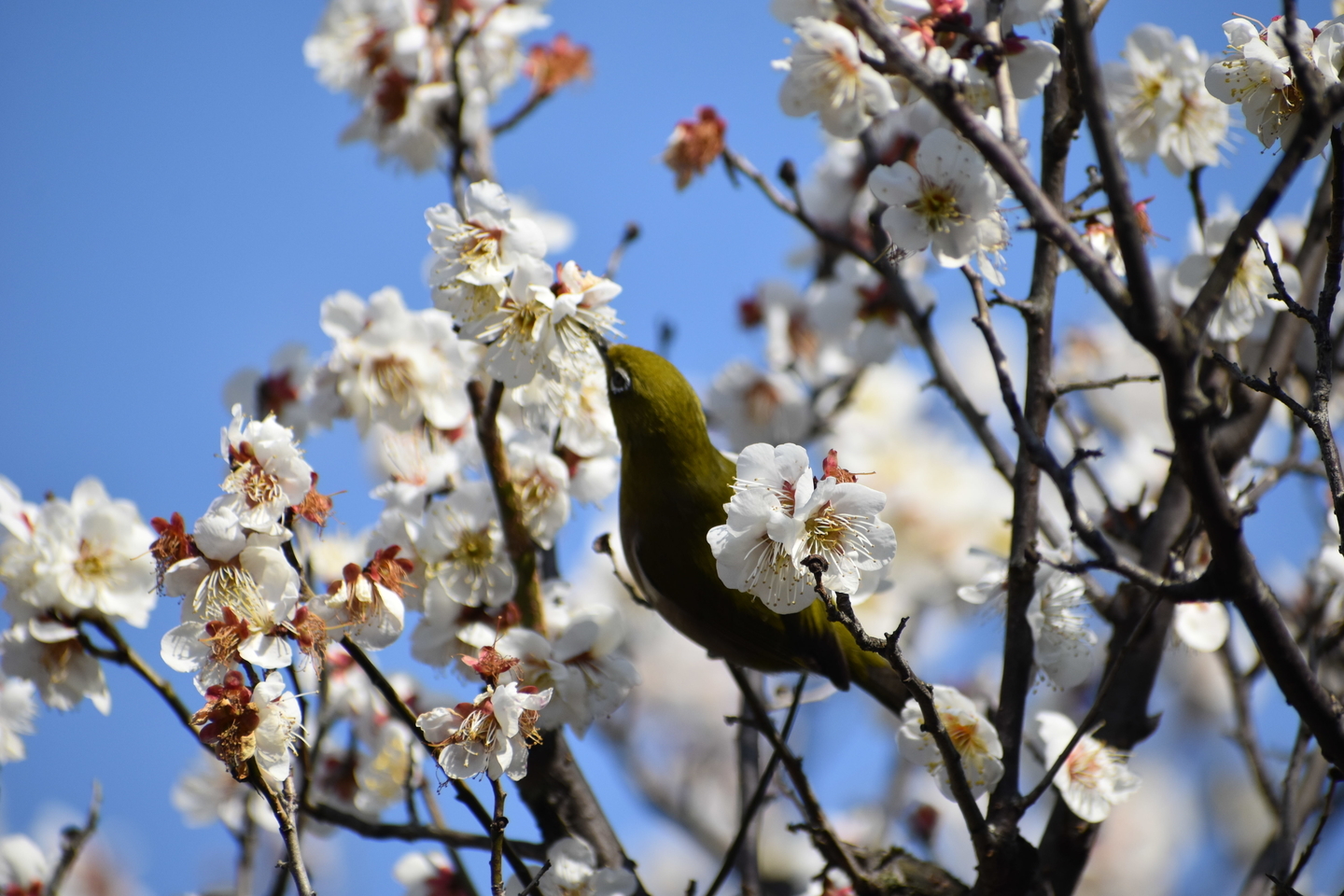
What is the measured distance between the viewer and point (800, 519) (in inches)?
61.2

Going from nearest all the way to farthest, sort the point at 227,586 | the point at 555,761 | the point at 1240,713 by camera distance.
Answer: the point at 227,586, the point at 555,761, the point at 1240,713

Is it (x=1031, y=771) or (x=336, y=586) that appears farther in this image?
(x=1031, y=771)

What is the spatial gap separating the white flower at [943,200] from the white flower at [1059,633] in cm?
70

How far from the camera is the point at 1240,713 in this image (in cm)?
286

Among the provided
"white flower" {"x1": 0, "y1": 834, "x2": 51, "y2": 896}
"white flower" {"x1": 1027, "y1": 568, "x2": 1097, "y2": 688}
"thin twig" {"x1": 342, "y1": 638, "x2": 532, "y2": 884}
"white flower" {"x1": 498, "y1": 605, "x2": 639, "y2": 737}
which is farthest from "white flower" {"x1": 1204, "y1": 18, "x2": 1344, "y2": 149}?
"white flower" {"x1": 0, "y1": 834, "x2": 51, "y2": 896}

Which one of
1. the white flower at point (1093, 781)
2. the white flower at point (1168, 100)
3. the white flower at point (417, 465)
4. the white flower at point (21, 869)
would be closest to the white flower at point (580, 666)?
the white flower at point (417, 465)

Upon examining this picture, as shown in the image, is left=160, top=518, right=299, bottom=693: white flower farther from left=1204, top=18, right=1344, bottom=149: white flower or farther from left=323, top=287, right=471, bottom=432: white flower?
left=1204, top=18, right=1344, bottom=149: white flower

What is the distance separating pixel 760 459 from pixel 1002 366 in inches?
22.4

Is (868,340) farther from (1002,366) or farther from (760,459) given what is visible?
(760,459)

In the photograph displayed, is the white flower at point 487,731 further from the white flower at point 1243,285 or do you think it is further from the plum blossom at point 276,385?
the white flower at point 1243,285

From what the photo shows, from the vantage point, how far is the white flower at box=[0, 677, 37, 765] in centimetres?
252

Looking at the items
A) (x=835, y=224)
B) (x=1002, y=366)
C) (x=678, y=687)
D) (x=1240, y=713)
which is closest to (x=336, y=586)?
(x=1002, y=366)

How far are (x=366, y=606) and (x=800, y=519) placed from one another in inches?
31.8

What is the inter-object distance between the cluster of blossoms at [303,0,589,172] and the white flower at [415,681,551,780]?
7.92ft
